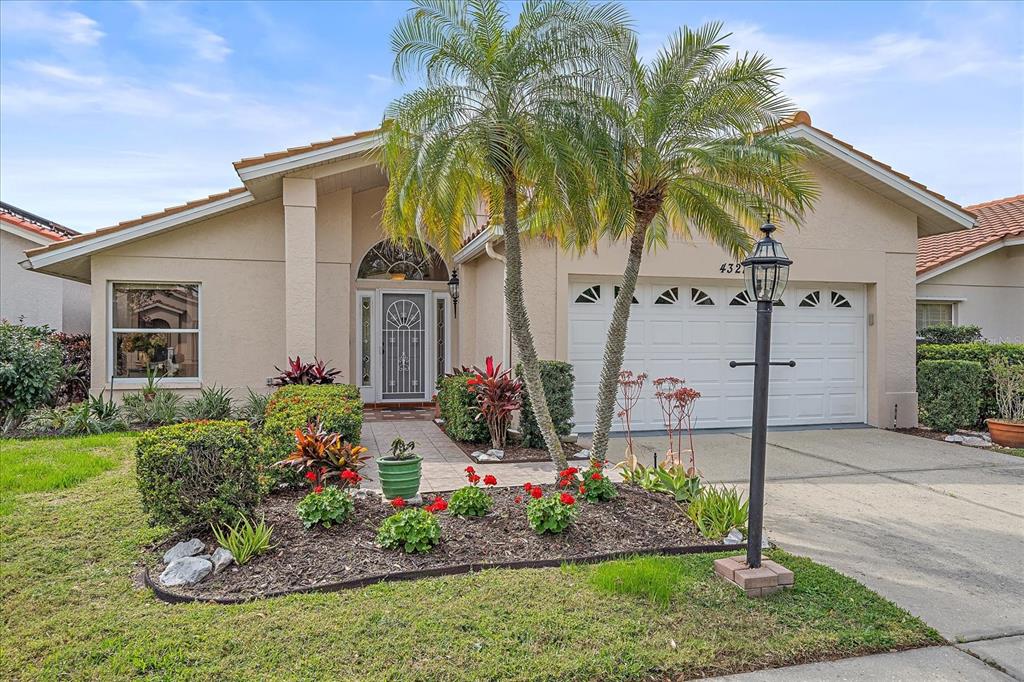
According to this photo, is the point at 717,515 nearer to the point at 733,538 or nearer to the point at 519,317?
the point at 733,538

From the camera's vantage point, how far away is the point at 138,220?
10.6 metres

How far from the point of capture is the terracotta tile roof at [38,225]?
15.1 meters

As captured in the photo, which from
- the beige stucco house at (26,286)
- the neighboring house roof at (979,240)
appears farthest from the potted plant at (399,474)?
the beige stucco house at (26,286)

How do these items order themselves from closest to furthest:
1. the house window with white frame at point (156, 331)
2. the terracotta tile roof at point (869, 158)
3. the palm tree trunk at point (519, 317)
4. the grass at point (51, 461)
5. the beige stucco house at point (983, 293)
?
the palm tree trunk at point (519, 317) → the grass at point (51, 461) → the terracotta tile roof at point (869, 158) → the house window with white frame at point (156, 331) → the beige stucco house at point (983, 293)

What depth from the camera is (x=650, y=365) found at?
1058 centimetres

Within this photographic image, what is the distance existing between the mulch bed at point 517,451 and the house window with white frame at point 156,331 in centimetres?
558

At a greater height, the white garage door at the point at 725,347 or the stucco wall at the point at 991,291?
the stucco wall at the point at 991,291

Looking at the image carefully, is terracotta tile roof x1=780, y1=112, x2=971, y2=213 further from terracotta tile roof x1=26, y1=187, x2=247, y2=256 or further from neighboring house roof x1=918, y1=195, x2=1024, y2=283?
terracotta tile roof x1=26, y1=187, x2=247, y2=256

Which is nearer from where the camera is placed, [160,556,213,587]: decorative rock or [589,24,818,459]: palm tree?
[160,556,213,587]: decorative rock

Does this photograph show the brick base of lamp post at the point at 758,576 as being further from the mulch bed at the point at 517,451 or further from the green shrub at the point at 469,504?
the mulch bed at the point at 517,451

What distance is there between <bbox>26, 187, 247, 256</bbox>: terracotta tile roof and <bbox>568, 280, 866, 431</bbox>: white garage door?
6318mm

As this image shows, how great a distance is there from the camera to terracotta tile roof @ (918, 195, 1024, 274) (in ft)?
45.8

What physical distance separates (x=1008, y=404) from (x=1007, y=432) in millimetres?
637

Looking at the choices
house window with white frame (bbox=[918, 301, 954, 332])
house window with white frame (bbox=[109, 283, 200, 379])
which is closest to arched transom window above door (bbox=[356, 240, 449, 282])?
house window with white frame (bbox=[109, 283, 200, 379])
